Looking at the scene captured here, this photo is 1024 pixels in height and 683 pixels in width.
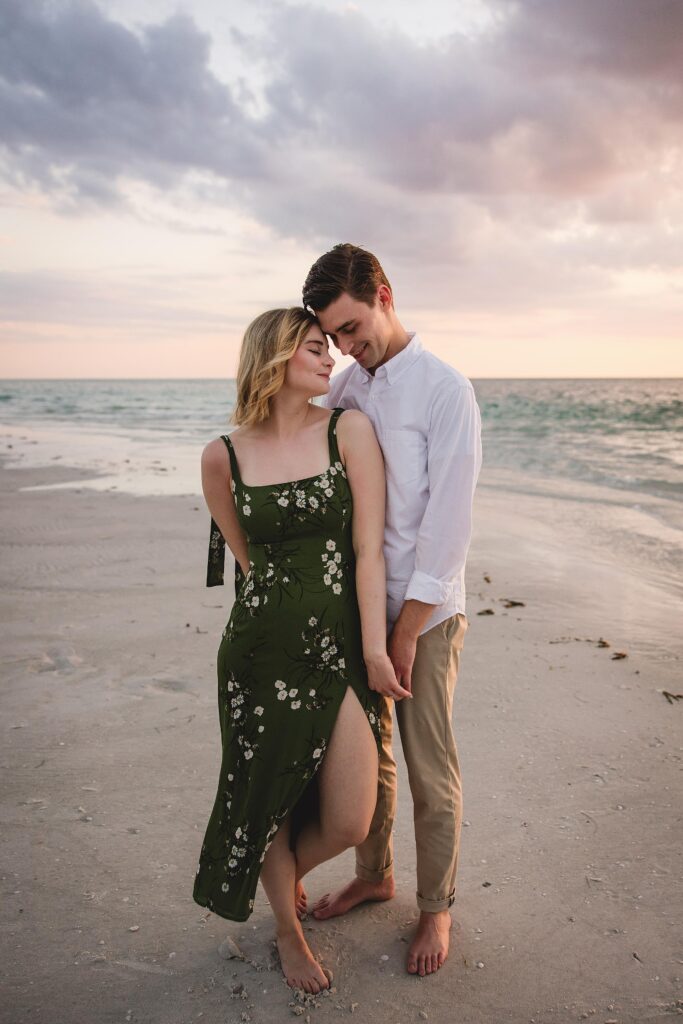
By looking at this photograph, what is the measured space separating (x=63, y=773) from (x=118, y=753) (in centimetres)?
28

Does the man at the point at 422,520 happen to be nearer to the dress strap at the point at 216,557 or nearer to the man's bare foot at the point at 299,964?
the man's bare foot at the point at 299,964

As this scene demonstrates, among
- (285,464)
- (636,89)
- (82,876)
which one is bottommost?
(82,876)

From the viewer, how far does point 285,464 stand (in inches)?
98.8

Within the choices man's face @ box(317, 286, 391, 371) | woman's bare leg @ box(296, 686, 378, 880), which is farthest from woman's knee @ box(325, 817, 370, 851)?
man's face @ box(317, 286, 391, 371)

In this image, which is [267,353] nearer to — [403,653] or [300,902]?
[403,653]

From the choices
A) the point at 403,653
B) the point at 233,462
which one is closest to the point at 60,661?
the point at 233,462

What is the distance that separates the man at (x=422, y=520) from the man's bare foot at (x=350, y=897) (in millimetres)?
277

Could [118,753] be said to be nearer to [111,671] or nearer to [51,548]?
[111,671]

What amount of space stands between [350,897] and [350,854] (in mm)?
443

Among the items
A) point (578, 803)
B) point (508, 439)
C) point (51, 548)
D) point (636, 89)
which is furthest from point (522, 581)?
point (508, 439)

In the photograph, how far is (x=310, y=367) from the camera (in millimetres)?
2537

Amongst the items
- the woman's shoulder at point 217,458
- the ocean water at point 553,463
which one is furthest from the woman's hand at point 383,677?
the ocean water at point 553,463

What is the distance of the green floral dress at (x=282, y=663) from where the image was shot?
7.94 ft

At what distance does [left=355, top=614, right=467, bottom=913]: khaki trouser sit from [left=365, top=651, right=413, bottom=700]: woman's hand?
13 centimetres
